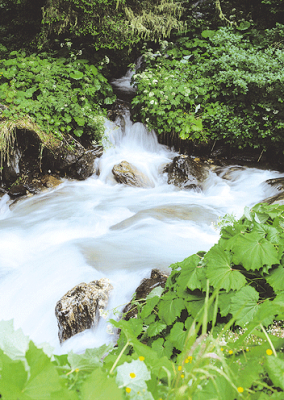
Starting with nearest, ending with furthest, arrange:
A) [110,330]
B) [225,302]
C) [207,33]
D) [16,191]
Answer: [225,302], [110,330], [16,191], [207,33]

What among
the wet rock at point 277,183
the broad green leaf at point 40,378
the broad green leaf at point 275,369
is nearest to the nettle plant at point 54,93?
the wet rock at point 277,183

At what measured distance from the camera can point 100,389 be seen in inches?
23.3

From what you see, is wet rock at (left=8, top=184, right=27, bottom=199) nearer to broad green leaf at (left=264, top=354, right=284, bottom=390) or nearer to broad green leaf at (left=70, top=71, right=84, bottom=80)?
broad green leaf at (left=70, top=71, right=84, bottom=80)

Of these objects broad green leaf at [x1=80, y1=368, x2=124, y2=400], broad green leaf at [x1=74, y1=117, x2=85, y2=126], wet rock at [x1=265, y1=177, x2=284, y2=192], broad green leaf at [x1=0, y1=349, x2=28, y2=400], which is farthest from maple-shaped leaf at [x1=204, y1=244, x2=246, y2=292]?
broad green leaf at [x1=74, y1=117, x2=85, y2=126]

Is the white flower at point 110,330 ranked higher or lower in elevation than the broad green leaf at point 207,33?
lower

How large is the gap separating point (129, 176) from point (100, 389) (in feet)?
20.7

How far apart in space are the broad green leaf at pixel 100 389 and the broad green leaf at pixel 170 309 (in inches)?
51.7

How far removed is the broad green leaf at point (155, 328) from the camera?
1.86 m

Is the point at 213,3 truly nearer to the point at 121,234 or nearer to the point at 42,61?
the point at 42,61

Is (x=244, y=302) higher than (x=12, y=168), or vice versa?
(x=12, y=168)

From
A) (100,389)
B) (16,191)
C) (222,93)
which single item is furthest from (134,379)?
(222,93)

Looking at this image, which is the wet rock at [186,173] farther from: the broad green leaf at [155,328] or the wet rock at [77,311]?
the broad green leaf at [155,328]

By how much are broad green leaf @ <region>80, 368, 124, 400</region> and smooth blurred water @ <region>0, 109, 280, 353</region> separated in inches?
81.1

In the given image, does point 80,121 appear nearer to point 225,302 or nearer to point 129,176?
point 129,176
